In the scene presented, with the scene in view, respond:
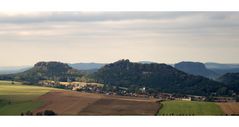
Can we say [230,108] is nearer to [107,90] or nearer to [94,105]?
[107,90]

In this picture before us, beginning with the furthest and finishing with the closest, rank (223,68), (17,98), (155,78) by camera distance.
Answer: (155,78) → (223,68) → (17,98)

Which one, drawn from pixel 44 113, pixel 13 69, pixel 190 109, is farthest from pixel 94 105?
pixel 190 109

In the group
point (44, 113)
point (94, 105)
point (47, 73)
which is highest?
point (47, 73)

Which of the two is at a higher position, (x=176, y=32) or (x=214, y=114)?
(x=176, y=32)

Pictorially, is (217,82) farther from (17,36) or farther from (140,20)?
(17,36)

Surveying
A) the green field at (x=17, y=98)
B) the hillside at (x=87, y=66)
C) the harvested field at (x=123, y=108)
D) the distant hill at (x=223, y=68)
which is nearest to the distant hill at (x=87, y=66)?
the hillside at (x=87, y=66)
